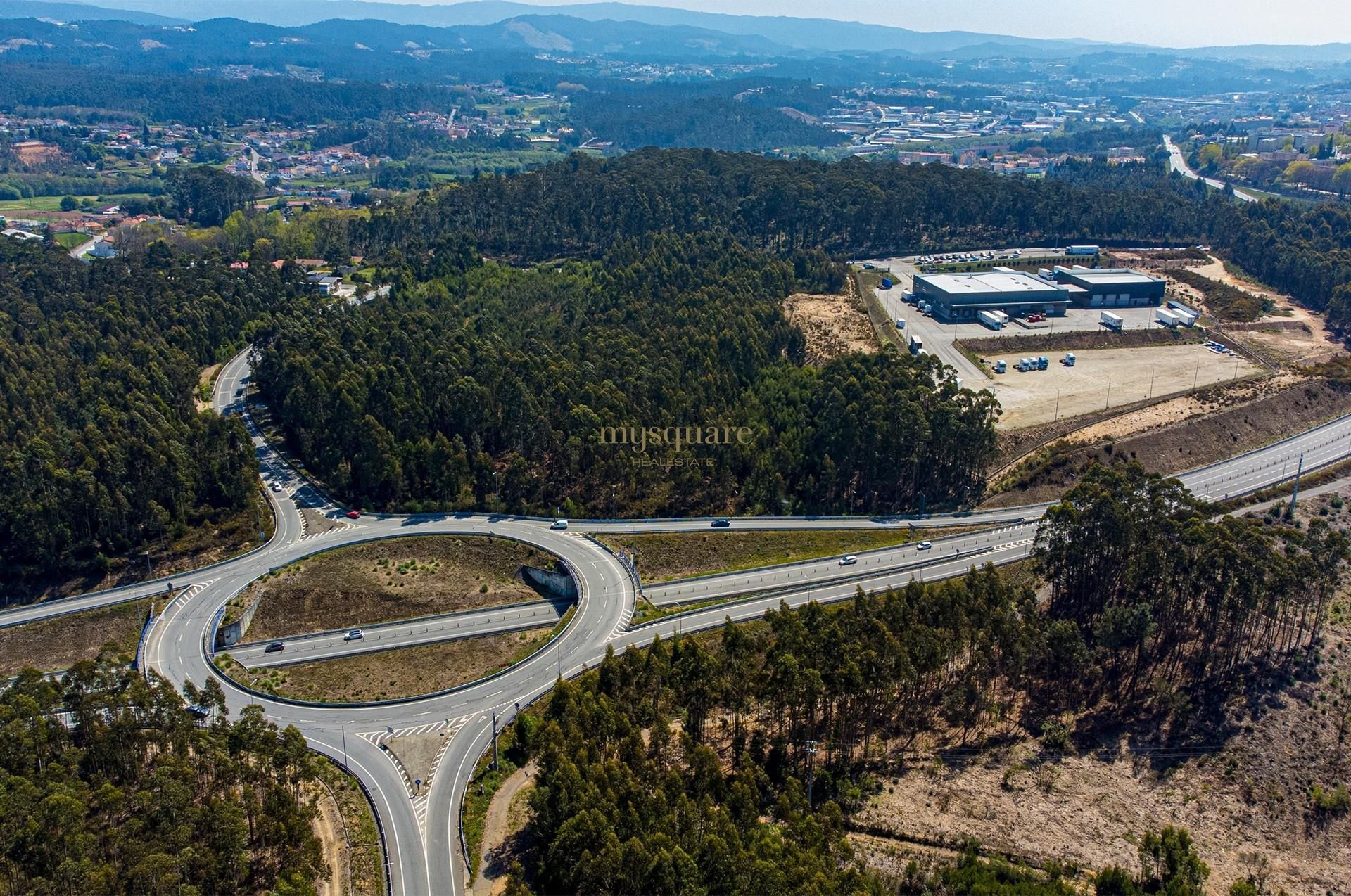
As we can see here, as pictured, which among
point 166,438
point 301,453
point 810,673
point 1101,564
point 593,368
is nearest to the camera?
point 810,673

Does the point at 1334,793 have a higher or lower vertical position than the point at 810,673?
lower

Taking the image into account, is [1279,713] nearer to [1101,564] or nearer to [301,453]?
[1101,564]

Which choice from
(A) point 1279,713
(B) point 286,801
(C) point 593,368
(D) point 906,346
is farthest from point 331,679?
(D) point 906,346

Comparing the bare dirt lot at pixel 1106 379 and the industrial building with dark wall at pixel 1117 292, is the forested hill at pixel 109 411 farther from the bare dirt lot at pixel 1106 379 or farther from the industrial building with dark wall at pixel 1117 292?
the industrial building with dark wall at pixel 1117 292

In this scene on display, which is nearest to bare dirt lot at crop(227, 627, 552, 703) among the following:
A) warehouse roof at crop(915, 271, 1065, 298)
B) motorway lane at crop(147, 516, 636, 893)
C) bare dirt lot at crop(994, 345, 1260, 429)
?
motorway lane at crop(147, 516, 636, 893)

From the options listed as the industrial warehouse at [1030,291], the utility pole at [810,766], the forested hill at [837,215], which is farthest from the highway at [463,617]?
the forested hill at [837,215]

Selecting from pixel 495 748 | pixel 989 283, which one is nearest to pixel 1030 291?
pixel 989 283
